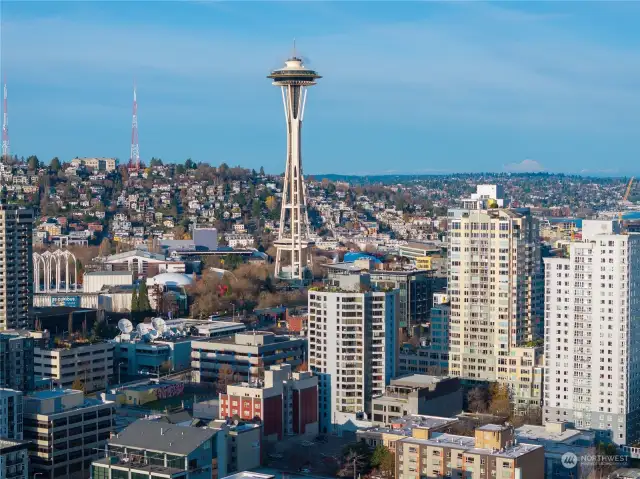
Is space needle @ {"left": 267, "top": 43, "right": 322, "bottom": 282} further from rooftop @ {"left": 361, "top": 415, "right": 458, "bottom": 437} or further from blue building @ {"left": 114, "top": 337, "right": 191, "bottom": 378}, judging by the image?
rooftop @ {"left": 361, "top": 415, "right": 458, "bottom": 437}

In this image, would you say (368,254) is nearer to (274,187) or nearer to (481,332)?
(274,187)

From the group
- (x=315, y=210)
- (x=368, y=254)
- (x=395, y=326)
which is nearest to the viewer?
(x=395, y=326)

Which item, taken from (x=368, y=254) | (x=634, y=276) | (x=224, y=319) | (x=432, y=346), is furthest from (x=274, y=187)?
(x=634, y=276)

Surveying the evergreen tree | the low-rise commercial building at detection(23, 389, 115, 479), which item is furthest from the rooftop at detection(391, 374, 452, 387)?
the evergreen tree

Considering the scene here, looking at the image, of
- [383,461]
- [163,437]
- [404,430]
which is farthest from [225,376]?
[163,437]

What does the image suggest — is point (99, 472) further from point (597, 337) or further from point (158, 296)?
point (158, 296)

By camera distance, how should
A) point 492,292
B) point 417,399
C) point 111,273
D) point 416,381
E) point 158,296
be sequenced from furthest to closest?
point 111,273 < point 158,296 < point 492,292 < point 416,381 < point 417,399
